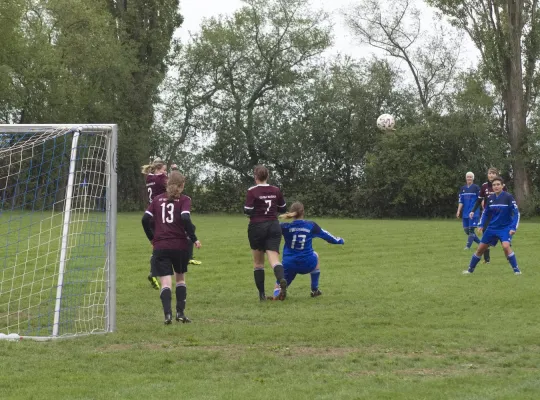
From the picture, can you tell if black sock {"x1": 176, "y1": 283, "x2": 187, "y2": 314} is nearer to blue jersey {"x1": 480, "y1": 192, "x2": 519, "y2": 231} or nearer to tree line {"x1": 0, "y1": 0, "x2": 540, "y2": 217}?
blue jersey {"x1": 480, "y1": 192, "x2": 519, "y2": 231}

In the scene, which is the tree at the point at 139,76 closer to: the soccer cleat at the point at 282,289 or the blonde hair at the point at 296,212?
the blonde hair at the point at 296,212

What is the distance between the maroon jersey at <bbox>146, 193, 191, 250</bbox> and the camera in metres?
10.3

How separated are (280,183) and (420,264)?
30.9 meters

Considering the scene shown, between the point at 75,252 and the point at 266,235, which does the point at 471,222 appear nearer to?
the point at 266,235

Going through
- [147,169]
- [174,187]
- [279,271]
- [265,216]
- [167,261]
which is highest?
[147,169]

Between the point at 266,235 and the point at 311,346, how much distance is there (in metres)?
3.67

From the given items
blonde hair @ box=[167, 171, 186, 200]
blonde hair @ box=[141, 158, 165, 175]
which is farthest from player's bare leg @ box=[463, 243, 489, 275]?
blonde hair @ box=[167, 171, 186, 200]

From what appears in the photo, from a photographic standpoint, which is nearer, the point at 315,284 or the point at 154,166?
the point at 315,284

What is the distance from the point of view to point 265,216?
40.4 ft

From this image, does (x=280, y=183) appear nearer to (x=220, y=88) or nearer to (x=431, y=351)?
(x=220, y=88)

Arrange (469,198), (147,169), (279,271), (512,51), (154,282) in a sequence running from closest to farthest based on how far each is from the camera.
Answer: (279,271) → (154,282) → (147,169) → (469,198) → (512,51)

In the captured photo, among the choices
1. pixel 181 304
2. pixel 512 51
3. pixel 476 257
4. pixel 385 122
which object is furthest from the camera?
pixel 512 51

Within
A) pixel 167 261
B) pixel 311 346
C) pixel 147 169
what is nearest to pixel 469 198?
pixel 147 169

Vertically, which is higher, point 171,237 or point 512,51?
point 512,51
